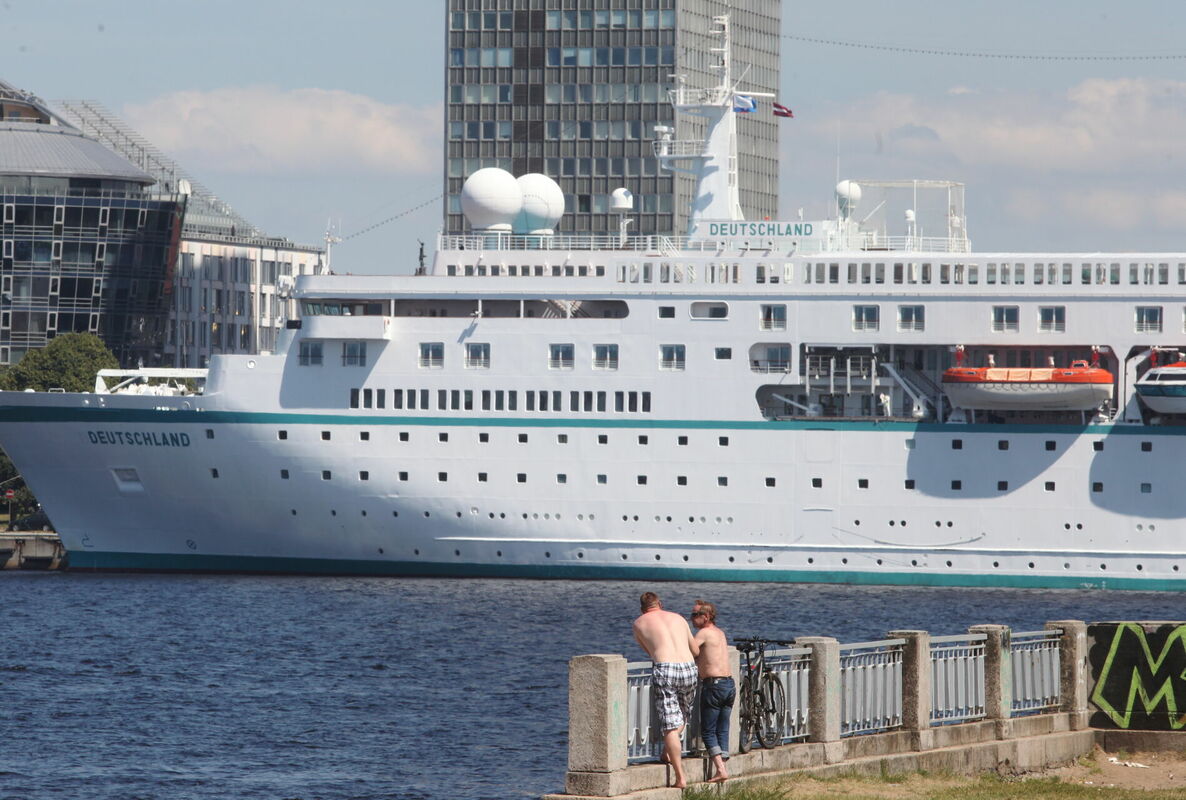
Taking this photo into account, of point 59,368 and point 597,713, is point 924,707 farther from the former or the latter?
point 59,368

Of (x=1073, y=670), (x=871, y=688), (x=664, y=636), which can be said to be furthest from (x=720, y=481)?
(x=664, y=636)

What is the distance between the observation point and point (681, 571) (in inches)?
2254

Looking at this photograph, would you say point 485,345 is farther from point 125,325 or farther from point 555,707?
point 125,325

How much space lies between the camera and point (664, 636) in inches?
861

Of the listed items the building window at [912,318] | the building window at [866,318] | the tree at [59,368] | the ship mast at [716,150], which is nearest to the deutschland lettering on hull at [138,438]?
the ship mast at [716,150]

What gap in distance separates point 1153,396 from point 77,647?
89.4ft

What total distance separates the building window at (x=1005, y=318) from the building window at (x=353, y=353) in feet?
54.8

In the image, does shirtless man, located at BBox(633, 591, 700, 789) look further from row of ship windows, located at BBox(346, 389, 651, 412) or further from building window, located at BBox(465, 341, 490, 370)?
building window, located at BBox(465, 341, 490, 370)

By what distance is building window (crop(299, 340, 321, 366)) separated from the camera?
192 ft

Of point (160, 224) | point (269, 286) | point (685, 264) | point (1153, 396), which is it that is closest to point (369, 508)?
point (685, 264)

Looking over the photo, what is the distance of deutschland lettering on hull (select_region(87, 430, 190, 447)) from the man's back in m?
37.8

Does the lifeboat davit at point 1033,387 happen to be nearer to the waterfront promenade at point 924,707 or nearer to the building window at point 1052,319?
the building window at point 1052,319

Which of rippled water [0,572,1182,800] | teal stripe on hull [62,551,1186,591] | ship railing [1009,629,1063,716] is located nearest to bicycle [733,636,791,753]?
ship railing [1009,629,1063,716]

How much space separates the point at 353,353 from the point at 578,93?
205ft
